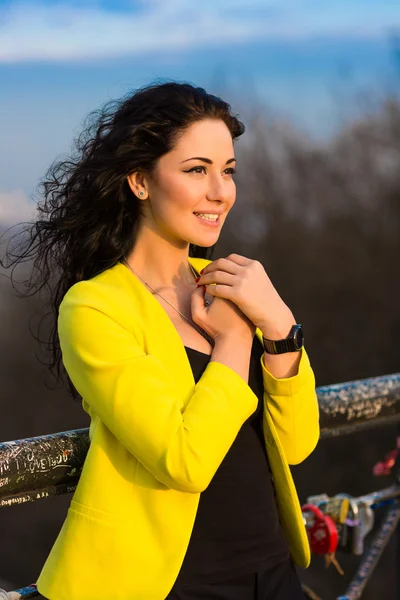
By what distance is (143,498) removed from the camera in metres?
1.50

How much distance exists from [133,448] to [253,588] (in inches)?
14.0

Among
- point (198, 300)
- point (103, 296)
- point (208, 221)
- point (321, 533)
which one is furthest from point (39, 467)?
point (321, 533)

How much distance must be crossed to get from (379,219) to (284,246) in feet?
3.44

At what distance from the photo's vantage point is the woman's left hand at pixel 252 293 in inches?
63.8

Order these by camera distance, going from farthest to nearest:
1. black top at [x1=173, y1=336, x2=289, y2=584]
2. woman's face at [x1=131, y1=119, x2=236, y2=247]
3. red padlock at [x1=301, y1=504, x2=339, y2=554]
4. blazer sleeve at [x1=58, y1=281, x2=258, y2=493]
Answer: red padlock at [x1=301, y1=504, x2=339, y2=554]
woman's face at [x1=131, y1=119, x2=236, y2=247]
black top at [x1=173, y1=336, x2=289, y2=584]
blazer sleeve at [x1=58, y1=281, x2=258, y2=493]

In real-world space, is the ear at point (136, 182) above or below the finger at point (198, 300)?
above

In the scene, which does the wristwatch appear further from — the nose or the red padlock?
the red padlock

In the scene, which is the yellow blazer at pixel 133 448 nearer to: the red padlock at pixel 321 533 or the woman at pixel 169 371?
the woman at pixel 169 371

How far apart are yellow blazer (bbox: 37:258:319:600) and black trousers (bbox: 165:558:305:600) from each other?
5 cm

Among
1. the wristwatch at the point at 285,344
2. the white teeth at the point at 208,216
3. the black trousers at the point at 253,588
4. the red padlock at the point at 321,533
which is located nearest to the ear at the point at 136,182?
the white teeth at the point at 208,216

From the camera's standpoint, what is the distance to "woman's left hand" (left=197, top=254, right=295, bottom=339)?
1.62 metres

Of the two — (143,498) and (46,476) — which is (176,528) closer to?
(143,498)

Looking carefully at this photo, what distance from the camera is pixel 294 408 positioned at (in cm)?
165

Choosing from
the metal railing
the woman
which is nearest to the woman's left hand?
the woman
